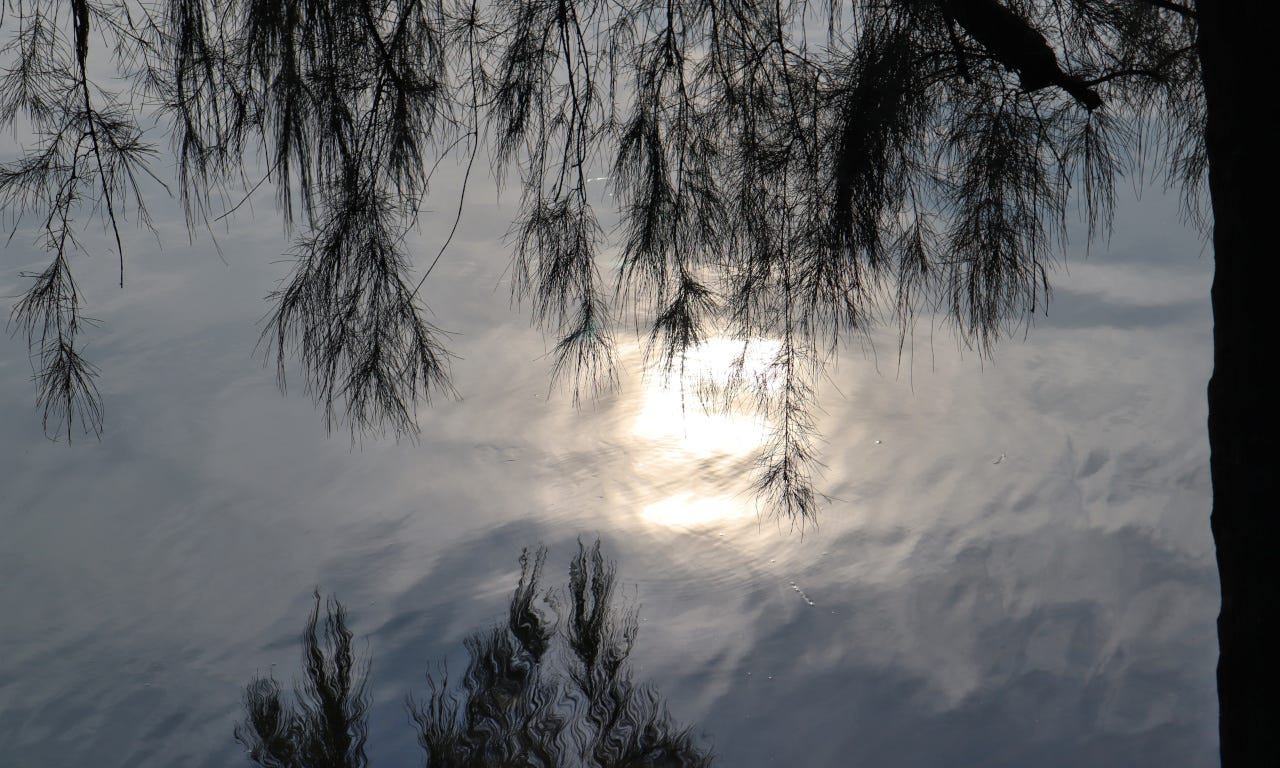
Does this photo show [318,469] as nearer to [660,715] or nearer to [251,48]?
[660,715]

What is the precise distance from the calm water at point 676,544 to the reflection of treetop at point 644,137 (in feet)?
2.53

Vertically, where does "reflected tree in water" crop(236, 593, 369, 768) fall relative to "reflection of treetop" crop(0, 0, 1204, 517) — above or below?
below

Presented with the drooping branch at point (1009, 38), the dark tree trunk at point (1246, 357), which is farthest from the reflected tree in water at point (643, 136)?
the dark tree trunk at point (1246, 357)

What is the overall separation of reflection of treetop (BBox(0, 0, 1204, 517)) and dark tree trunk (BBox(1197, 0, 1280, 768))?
48 centimetres

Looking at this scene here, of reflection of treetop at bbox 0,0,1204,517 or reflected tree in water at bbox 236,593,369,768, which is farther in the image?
reflected tree in water at bbox 236,593,369,768

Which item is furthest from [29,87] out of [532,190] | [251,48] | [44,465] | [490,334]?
[490,334]

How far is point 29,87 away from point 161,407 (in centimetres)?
168

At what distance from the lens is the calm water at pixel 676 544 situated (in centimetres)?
201

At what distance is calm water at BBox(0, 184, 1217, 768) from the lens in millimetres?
2010

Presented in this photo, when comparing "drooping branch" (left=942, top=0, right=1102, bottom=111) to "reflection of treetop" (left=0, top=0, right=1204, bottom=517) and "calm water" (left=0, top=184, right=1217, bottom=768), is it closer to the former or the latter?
"reflection of treetop" (left=0, top=0, right=1204, bottom=517)

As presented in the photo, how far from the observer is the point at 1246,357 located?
0.85 m

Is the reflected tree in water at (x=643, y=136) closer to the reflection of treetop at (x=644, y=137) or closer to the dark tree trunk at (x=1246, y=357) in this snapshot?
the reflection of treetop at (x=644, y=137)

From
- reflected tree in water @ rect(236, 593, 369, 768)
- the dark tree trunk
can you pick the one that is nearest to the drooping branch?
the dark tree trunk

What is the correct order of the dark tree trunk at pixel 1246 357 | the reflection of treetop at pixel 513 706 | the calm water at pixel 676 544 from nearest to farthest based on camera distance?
the dark tree trunk at pixel 1246 357, the reflection of treetop at pixel 513 706, the calm water at pixel 676 544
